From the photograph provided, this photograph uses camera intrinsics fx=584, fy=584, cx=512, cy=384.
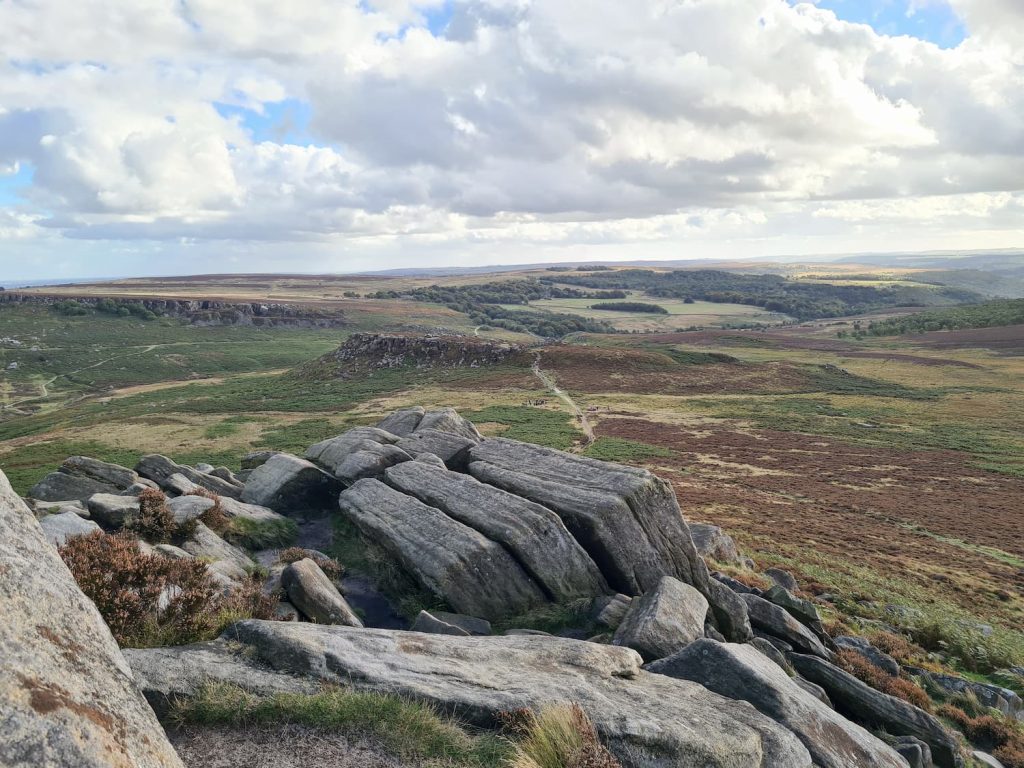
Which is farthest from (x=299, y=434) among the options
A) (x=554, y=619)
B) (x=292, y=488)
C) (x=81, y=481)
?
(x=554, y=619)

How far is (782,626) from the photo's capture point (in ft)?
63.6

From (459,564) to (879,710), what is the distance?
39.5ft

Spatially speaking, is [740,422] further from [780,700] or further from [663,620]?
[780,700]

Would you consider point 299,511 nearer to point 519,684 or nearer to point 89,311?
point 519,684

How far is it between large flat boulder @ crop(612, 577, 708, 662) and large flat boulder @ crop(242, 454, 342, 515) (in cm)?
1609

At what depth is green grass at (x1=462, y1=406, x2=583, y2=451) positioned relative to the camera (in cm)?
5856

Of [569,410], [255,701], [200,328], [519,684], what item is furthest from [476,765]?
[200,328]

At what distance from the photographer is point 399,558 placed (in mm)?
19438

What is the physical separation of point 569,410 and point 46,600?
6991 cm

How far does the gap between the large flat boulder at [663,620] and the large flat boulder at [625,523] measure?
1487 mm

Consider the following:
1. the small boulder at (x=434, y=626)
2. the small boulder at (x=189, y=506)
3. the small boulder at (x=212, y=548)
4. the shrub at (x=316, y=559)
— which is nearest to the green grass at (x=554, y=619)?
the small boulder at (x=434, y=626)

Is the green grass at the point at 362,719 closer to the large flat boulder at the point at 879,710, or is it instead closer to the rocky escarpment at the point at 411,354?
the large flat boulder at the point at 879,710

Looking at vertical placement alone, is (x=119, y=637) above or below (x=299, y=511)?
above

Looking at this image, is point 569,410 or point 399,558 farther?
point 569,410
